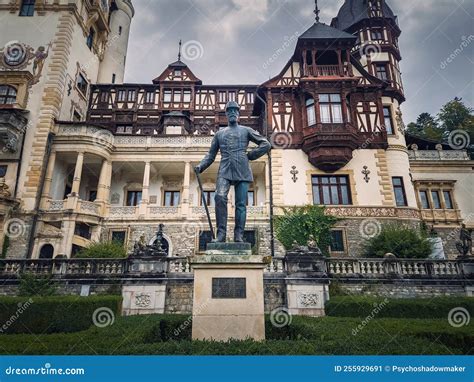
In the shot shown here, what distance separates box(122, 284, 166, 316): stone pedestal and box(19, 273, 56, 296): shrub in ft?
10.1

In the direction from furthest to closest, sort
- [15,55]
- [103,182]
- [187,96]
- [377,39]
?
[187,96]
[377,39]
[15,55]
[103,182]

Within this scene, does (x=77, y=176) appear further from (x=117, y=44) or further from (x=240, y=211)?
(x=117, y=44)

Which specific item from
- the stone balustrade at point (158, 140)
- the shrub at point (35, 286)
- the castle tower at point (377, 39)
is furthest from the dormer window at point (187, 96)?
the shrub at point (35, 286)

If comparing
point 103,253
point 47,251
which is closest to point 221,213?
point 103,253

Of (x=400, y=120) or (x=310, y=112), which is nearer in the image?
(x=310, y=112)

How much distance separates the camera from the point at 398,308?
10086 mm

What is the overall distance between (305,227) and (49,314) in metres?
14.7

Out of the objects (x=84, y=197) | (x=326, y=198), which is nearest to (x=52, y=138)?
(x=84, y=197)

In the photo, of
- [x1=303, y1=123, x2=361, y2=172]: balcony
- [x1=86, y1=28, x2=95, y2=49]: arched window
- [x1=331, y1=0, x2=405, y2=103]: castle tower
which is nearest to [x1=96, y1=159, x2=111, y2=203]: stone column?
[x1=86, y1=28, x2=95, y2=49]: arched window

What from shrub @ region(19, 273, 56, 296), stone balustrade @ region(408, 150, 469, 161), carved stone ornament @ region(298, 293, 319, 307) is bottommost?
carved stone ornament @ region(298, 293, 319, 307)

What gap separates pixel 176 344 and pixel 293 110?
2184 cm

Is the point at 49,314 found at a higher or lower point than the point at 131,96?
lower

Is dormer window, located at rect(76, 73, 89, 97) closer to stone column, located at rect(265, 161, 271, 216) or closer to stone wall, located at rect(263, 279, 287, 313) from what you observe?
stone column, located at rect(265, 161, 271, 216)

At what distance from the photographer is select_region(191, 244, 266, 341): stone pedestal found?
579 centimetres
